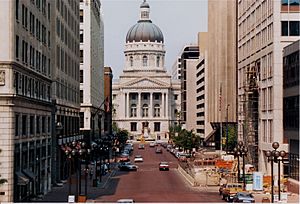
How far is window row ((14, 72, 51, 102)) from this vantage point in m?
49.1

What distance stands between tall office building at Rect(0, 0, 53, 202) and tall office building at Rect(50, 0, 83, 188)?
2.96 meters

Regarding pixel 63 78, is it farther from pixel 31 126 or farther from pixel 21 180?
pixel 21 180

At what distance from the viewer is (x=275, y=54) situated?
7650 cm

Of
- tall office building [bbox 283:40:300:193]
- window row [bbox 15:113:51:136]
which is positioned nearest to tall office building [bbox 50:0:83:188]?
window row [bbox 15:113:51:136]

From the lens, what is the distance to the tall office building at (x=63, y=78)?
6938 centimetres

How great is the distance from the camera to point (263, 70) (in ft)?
272

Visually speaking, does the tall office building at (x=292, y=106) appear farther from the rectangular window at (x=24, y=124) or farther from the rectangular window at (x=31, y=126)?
the rectangular window at (x=24, y=124)

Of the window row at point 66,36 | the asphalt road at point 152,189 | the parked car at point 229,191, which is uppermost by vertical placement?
the window row at point 66,36

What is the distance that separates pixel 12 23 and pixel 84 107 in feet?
237

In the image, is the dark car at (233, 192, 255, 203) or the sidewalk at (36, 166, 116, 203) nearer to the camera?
the dark car at (233, 192, 255, 203)

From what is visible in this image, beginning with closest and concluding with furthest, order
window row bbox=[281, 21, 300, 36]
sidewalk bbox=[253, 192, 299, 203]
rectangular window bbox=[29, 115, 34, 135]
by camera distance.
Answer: rectangular window bbox=[29, 115, 34, 135] < sidewalk bbox=[253, 192, 299, 203] < window row bbox=[281, 21, 300, 36]

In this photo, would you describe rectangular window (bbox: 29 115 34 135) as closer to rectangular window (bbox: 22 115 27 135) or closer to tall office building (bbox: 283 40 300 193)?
rectangular window (bbox: 22 115 27 135)

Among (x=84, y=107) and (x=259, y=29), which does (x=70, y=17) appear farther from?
(x=84, y=107)

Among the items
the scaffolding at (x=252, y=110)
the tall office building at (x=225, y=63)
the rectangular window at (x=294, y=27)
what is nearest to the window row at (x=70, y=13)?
the scaffolding at (x=252, y=110)
